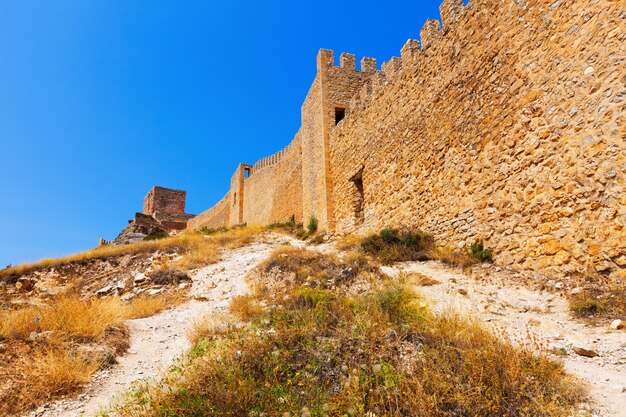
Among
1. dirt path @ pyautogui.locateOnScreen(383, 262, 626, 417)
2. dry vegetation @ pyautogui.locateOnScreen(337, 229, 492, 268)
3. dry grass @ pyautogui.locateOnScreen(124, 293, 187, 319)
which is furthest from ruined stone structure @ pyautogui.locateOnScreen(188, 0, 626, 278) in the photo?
dry grass @ pyautogui.locateOnScreen(124, 293, 187, 319)

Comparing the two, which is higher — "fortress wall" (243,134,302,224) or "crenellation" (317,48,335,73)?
"crenellation" (317,48,335,73)

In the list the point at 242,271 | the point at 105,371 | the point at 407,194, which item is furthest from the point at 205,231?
the point at 105,371

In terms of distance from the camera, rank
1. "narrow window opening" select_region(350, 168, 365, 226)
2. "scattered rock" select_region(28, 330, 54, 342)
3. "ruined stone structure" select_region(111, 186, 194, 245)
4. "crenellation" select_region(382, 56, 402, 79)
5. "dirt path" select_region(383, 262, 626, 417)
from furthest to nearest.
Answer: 1. "ruined stone structure" select_region(111, 186, 194, 245)
2. "narrow window opening" select_region(350, 168, 365, 226)
3. "crenellation" select_region(382, 56, 402, 79)
4. "scattered rock" select_region(28, 330, 54, 342)
5. "dirt path" select_region(383, 262, 626, 417)

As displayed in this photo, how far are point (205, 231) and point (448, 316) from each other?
17198 mm

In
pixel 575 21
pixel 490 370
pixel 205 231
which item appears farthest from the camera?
pixel 205 231

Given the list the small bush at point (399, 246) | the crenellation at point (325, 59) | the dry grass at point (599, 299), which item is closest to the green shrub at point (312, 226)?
the crenellation at point (325, 59)

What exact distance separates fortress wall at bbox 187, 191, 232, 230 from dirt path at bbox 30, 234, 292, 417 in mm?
22278

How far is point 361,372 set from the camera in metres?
3.22

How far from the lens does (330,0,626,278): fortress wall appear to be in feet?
17.3

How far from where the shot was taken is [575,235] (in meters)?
5.53

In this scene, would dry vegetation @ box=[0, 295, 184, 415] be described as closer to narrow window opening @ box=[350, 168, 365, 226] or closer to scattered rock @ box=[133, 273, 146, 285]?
scattered rock @ box=[133, 273, 146, 285]

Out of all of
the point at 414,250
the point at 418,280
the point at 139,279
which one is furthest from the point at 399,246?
→ the point at 139,279

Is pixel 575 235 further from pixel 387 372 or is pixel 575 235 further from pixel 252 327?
pixel 252 327

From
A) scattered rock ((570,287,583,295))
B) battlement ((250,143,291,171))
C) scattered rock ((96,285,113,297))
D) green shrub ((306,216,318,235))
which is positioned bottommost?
scattered rock ((570,287,583,295))
